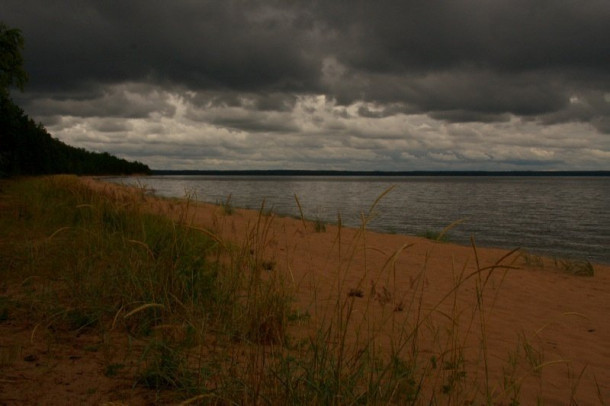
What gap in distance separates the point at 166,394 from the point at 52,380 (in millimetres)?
772

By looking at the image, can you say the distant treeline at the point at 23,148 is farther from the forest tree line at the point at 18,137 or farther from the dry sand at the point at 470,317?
the dry sand at the point at 470,317

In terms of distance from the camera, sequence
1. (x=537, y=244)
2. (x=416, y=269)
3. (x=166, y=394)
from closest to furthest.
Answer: (x=166, y=394)
(x=416, y=269)
(x=537, y=244)

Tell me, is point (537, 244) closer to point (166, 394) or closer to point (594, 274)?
point (594, 274)

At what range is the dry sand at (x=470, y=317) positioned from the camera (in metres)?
2.75

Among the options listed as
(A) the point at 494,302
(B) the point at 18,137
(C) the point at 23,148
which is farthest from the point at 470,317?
(C) the point at 23,148

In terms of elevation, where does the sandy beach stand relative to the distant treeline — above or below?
below

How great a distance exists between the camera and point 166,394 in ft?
8.71

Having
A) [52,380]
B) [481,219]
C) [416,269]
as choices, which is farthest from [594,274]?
[481,219]

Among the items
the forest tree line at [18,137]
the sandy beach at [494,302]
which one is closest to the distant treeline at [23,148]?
the forest tree line at [18,137]

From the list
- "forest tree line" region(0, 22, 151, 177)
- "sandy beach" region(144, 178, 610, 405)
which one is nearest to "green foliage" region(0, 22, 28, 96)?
"forest tree line" region(0, 22, 151, 177)

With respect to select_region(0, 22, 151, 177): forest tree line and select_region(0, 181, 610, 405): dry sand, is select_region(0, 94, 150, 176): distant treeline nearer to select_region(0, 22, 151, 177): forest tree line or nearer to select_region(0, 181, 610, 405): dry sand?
select_region(0, 22, 151, 177): forest tree line

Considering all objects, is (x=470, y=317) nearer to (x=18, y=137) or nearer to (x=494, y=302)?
(x=494, y=302)

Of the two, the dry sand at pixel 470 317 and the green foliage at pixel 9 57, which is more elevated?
the green foliage at pixel 9 57

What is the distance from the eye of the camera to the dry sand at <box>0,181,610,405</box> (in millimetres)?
2750
